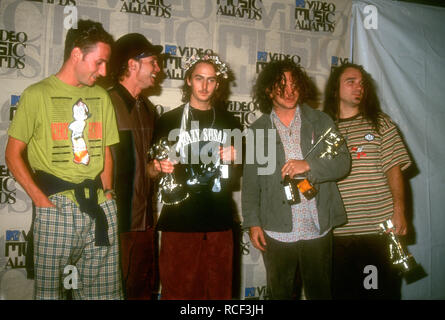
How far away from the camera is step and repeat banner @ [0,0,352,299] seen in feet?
9.74

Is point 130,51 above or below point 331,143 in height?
above

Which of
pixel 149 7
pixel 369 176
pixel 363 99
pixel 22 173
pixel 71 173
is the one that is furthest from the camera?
pixel 149 7

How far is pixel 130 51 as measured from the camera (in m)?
2.63

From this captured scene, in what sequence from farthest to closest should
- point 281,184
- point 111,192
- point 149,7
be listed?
point 149,7
point 281,184
point 111,192

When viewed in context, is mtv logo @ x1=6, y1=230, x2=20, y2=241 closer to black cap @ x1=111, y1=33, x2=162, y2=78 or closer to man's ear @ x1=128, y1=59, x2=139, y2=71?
black cap @ x1=111, y1=33, x2=162, y2=78

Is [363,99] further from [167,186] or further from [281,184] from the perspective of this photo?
[167,186]

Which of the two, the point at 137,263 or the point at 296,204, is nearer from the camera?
the point at 296,204

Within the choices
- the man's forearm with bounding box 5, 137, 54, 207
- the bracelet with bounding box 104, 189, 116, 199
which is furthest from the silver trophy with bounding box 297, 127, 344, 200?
the man's forearm with bounding box 5, 137, 54, 207

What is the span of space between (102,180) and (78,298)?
87 centimetres

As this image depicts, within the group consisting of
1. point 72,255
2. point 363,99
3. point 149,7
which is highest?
point 149,7

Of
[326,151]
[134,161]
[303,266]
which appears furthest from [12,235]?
[326,151]

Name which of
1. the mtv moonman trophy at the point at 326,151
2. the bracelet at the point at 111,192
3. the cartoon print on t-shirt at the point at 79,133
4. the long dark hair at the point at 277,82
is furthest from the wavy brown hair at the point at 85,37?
the mtv moonman trophy at the point at 326,151

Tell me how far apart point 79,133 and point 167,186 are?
0.74 m
